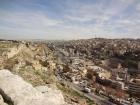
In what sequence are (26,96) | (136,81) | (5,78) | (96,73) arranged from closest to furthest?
(26,96), (5,78), (136,81), (96,73)

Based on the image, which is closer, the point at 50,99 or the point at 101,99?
the point at 50,99

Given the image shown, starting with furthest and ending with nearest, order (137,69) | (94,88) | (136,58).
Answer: (136,58) < (137,69) < (94,88)

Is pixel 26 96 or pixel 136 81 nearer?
pixel 26 96

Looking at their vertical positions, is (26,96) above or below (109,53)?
above

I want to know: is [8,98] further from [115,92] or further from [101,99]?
[115,92]

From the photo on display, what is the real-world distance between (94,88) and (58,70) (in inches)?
594

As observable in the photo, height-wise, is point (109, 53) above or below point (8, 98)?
below

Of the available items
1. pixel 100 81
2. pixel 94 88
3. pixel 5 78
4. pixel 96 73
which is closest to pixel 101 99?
pixel 94 88

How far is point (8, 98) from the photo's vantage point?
6676mm

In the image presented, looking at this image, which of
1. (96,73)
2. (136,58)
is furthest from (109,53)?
(96,73)

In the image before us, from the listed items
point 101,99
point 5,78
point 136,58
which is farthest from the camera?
point 136,58

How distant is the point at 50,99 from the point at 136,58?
74.0 meters

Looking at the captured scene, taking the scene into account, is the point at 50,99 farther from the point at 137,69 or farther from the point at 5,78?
the point at 137,69

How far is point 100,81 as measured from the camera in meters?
49.8
